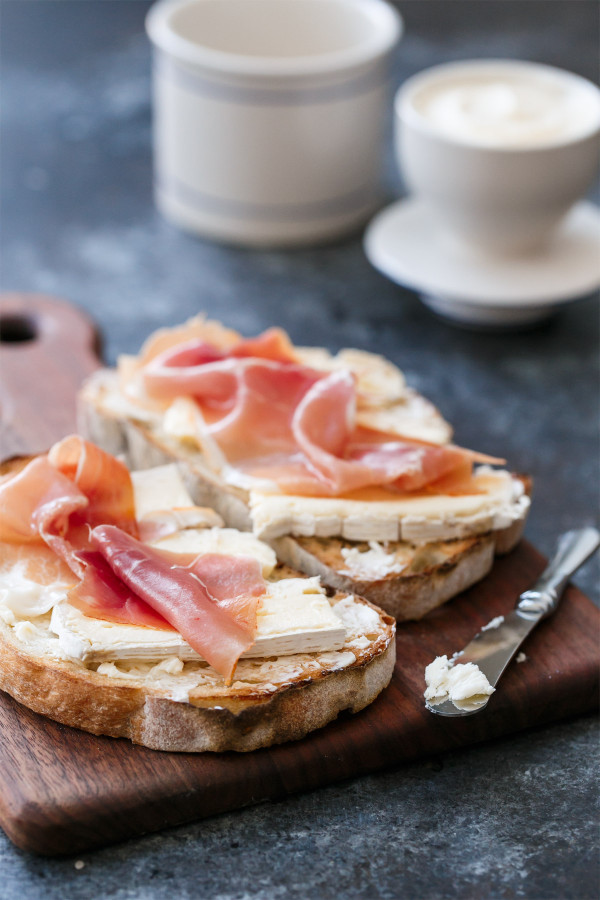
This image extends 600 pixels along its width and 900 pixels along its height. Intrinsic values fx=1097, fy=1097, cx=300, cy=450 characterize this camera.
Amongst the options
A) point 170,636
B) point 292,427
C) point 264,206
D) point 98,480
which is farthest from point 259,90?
point 170,636

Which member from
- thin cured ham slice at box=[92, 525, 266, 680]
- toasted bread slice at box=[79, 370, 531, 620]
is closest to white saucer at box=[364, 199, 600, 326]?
toasted bread slice at box=[79, 370, 531, 620]

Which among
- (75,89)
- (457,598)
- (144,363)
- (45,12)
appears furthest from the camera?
(45,12)

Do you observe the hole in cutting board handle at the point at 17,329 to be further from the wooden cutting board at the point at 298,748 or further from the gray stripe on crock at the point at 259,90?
the wooden cutting board at the point at 298,748

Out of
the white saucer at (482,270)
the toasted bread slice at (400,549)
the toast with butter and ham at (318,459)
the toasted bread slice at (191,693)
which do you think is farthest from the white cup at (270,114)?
the toasted bread slice at (191,693)

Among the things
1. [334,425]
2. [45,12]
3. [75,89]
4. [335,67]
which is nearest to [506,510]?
[334,425]

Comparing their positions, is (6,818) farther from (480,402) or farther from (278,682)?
(480,402)
